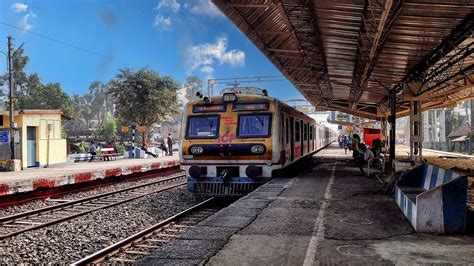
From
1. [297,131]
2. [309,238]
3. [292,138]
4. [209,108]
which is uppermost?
[209,108]

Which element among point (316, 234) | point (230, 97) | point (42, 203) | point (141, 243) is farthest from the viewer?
point (42, 203)

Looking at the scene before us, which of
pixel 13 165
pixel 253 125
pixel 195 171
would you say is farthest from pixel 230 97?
pixel 13 165

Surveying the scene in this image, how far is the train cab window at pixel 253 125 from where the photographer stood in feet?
35.7

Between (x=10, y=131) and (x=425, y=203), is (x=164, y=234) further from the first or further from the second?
(x=10, y=131)

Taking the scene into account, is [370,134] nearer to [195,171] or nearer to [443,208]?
[195,171]

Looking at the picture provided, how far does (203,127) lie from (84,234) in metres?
4.11

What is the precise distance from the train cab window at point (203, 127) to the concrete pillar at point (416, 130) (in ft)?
28.6

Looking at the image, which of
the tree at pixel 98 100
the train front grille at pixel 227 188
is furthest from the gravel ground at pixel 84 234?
the tree at pixel 98 100

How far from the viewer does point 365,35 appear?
1159 centimetres

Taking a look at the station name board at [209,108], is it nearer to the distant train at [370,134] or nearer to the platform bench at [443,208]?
the platform bench at [443,208]

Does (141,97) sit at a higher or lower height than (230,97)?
higher

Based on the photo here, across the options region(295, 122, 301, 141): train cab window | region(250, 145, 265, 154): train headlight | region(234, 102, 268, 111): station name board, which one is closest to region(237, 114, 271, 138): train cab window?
region(234, 102, 268, 111): station name board

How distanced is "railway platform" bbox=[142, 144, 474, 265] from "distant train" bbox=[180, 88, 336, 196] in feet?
6.43

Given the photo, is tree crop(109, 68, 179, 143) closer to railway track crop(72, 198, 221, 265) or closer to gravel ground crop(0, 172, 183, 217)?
gravel ground crop(0, 172, 183, 217)
